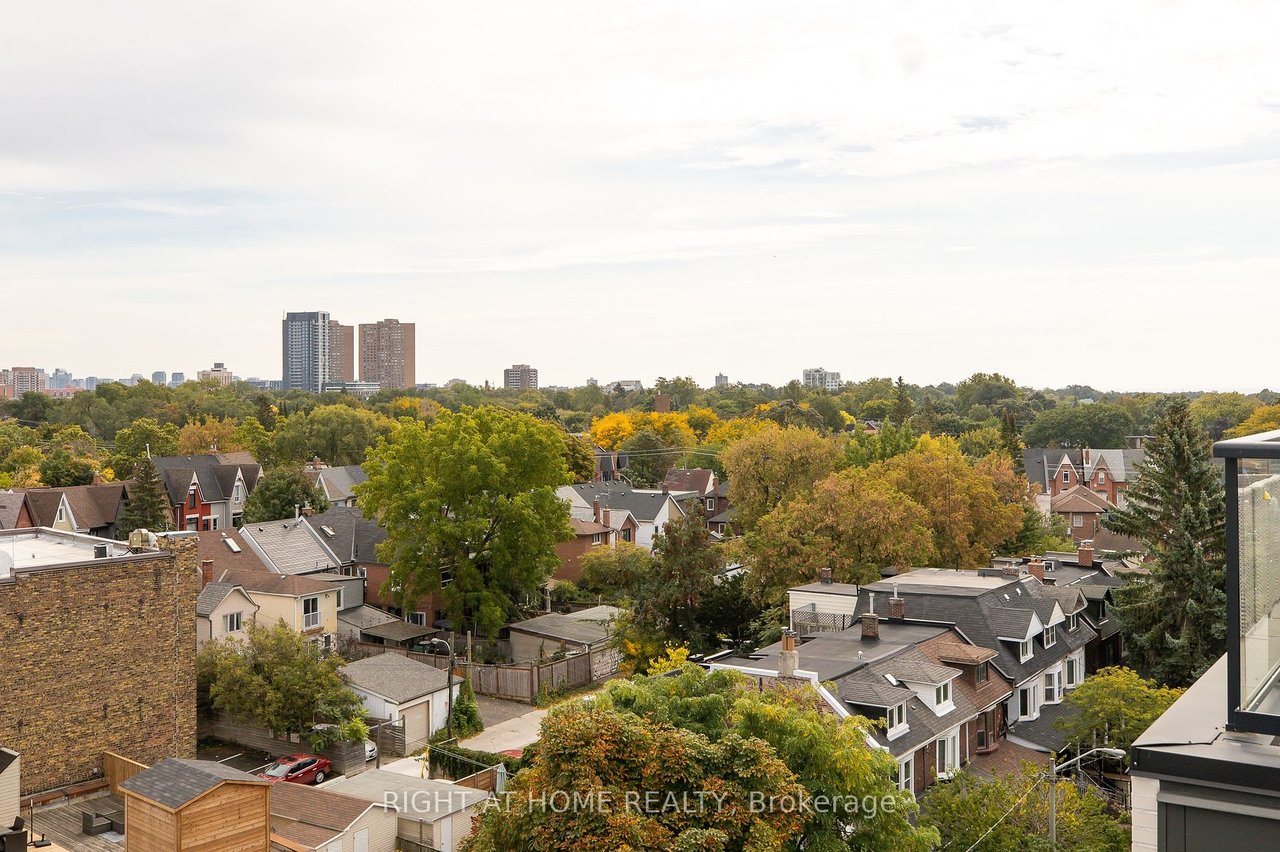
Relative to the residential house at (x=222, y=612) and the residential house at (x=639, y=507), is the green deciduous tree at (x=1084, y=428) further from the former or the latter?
the residential house at (x=222, y=612)

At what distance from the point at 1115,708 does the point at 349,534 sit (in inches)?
1387

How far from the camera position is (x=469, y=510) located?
40469mm

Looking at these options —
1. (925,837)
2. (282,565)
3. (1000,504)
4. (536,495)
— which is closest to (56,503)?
(282,565)

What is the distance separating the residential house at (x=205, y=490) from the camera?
2579 inches

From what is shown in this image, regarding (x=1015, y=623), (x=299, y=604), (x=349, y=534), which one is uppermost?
(x=349, y=534)

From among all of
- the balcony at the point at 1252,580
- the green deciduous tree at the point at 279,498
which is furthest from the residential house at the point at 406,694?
the green deciduous tree at the point at 279,498

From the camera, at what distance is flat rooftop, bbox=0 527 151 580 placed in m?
26.5

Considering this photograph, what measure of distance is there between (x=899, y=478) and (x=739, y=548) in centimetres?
1030

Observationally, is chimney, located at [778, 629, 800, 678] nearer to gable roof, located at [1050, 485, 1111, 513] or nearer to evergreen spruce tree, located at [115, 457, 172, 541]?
evergreen spruce tree, located at [115, 457, 172, 541]

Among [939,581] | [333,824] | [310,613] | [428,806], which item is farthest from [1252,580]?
[310,613]

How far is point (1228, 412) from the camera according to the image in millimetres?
134000

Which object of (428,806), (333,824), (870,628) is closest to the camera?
(333,824)

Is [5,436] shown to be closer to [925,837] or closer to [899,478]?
[899,478]

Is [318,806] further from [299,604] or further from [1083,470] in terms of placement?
[1083,470]
